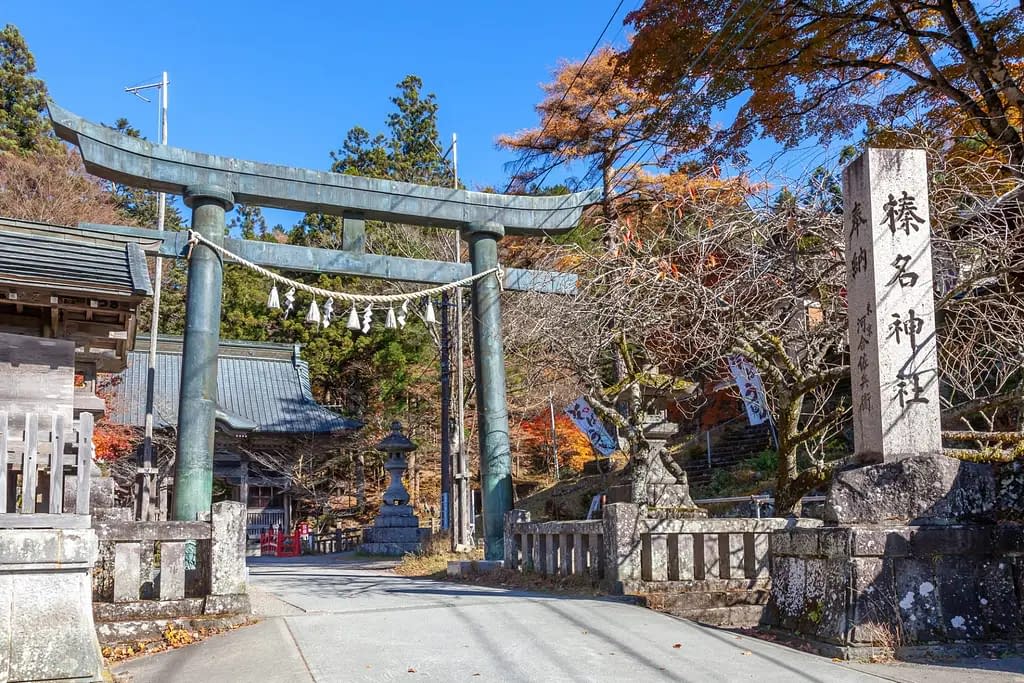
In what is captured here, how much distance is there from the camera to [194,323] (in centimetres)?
1138

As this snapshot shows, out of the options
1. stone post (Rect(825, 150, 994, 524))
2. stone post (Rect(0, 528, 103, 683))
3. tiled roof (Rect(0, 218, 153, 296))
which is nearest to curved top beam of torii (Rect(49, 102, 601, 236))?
tiled roof (Rect(0, 218, 153, 296))

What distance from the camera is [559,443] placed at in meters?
29.8

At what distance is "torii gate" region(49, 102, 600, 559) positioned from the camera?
36.4ft

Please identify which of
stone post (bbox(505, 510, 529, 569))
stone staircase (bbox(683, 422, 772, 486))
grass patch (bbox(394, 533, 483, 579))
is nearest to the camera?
stone post (bbox(505, 510, 529, 569))

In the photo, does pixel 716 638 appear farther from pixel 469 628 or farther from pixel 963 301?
pixel 963 301

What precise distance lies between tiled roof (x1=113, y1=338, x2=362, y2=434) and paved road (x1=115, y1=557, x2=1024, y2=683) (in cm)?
1941

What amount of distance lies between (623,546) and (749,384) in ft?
17.5

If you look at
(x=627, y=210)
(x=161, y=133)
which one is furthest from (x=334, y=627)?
(x=161, y=133)

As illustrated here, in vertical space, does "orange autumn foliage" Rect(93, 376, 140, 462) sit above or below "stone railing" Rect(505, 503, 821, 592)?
above

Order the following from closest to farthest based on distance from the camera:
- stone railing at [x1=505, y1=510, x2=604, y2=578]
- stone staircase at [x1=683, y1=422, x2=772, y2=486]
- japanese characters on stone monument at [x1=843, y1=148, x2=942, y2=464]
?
1. japanese characters on stone monument at [x1=843, y1=148, x2=942, y2=464]
2. stone railing at [x1=505, y1=510, x2=604, y2=578]
3. stone staircase at [x1=683, y1=422, x2=772, y2=486]

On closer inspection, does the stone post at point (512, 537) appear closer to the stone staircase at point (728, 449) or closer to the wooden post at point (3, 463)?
the wooden post at point (3, 463)

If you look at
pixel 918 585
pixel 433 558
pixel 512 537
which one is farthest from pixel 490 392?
pixel 918 585

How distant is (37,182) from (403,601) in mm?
21918

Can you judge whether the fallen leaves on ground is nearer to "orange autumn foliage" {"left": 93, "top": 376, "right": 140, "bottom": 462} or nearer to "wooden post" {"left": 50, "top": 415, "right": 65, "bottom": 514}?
"wooden post" {"left": 50, "top": 415, "right": 65, "bottom": 514}
